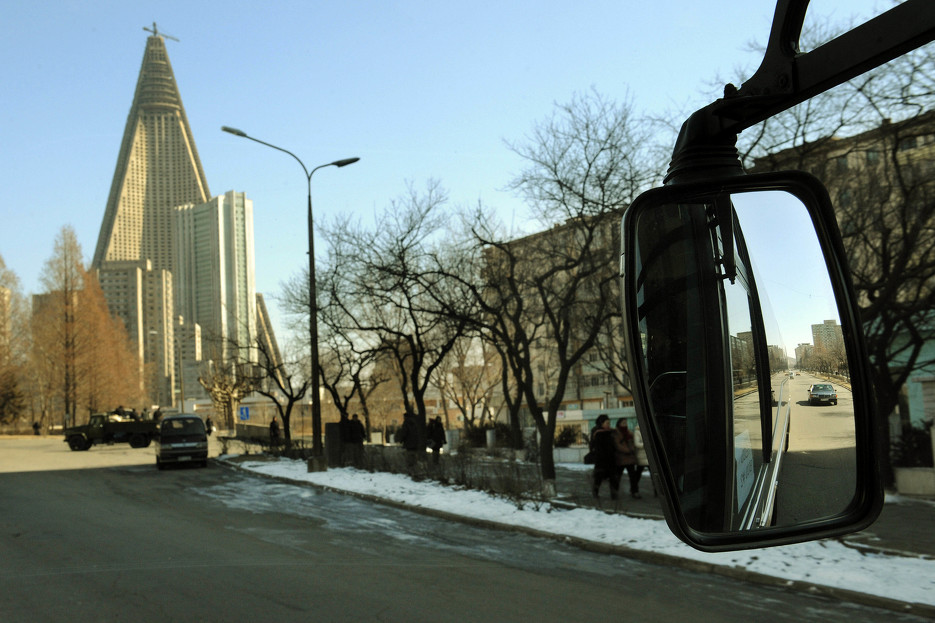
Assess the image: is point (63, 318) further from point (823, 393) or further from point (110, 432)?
point (823, 393)

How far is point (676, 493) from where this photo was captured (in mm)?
1719

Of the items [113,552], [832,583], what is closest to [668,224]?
[832,583]

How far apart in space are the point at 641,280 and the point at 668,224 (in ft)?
0.54

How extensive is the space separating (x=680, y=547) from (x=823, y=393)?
1004cm

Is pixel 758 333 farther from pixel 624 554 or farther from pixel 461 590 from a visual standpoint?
pixel 624 554

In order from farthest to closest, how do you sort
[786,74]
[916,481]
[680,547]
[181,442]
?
1. [181,442]
2. [916,481]
3. [680,547]
4. [786,74]

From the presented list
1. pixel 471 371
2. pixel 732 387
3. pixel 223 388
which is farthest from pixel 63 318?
pixel 732 387

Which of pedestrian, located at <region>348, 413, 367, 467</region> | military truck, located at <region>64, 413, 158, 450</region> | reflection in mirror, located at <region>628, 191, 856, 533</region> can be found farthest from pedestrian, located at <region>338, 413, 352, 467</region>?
reflection in mirror, located at <region>628, 191, 856, 533</region>

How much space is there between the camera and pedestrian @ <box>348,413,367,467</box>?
1029 inches

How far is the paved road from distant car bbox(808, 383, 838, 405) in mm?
6431

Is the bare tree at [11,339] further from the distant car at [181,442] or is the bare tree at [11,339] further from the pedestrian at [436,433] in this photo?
the pedestrian at [436,433]

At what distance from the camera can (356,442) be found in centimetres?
2780

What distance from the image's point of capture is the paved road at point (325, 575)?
7.77m

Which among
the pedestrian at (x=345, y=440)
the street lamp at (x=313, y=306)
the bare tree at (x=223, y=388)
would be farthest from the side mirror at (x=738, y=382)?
the bare tree at (x=223, y=388)
